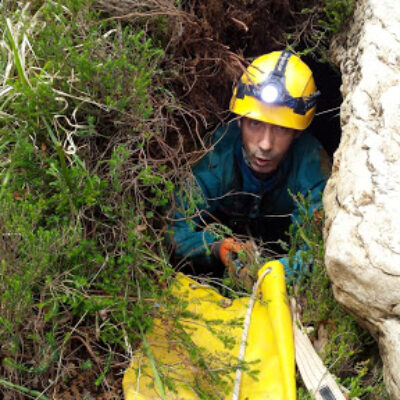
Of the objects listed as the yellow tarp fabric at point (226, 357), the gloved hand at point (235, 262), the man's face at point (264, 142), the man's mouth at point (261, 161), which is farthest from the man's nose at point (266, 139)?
the yellow tarp fabric at point (226, 357)

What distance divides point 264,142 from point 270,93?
1.24ft

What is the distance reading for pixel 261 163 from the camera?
3.92 m

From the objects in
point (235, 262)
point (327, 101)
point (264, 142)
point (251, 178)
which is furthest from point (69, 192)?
point (327, 101)

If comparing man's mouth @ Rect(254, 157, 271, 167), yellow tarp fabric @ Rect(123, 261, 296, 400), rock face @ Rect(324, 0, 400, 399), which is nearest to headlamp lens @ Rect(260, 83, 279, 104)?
man's mouth @ Rect(254, 157, 271, 167)

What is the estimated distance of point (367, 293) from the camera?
6.99ft

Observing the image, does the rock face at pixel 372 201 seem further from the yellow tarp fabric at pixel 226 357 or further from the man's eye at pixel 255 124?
the man's eye at pixel 255 124

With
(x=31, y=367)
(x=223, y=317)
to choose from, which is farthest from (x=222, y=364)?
(x=31, y=367)

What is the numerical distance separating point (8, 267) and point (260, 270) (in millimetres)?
1396

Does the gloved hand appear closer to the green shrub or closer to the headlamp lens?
the green shrub

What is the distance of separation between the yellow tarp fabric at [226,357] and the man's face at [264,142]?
4.05ft

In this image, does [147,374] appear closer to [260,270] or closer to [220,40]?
[260,270]

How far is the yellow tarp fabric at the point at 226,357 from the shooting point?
7.85 ft

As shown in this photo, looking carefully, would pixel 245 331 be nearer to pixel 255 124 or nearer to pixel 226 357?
pixel 226 357

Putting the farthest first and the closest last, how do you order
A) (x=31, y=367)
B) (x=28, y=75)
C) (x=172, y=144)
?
(x=172, y=144) → (x=28, y=75) → (x=31, y=367)
